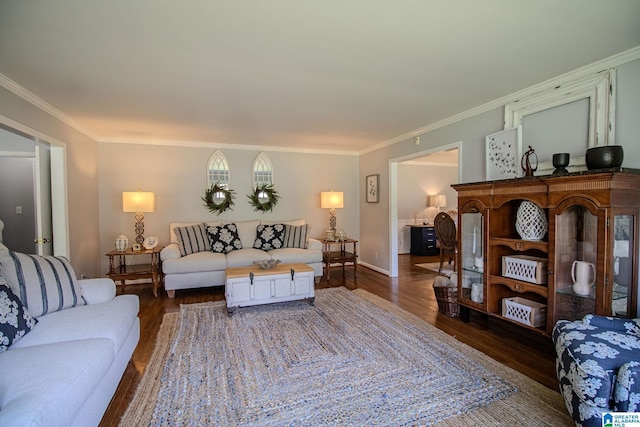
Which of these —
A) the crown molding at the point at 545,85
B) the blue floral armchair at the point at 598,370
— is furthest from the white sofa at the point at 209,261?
Result: the blue floral armchair at the point at 598,370

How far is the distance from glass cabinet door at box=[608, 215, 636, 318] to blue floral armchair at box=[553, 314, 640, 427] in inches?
12.6

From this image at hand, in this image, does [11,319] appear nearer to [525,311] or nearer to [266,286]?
[266,286]

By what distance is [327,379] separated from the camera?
2.13m

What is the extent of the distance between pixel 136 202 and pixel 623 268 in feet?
17.3

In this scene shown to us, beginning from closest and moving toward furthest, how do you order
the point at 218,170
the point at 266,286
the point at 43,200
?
the point at 43,200 → the point at 266,286 → the point at 218,170

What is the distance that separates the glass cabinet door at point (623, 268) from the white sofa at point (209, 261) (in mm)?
3400

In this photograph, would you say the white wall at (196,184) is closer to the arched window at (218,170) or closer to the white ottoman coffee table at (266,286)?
the arched window at (218,170)

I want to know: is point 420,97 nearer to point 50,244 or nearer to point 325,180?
point 325,180

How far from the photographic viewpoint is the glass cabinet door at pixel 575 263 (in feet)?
7.25

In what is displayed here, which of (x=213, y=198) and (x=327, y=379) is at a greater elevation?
(x=213, y=198)

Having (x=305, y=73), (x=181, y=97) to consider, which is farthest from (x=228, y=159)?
(x=305, y=73)

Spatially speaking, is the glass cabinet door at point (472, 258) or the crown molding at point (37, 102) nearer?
the crown molding at point (37, 102)

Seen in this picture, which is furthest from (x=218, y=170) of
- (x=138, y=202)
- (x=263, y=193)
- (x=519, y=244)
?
(x=519, y=244)

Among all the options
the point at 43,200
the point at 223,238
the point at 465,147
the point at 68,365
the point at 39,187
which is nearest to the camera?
the point at 68,365
